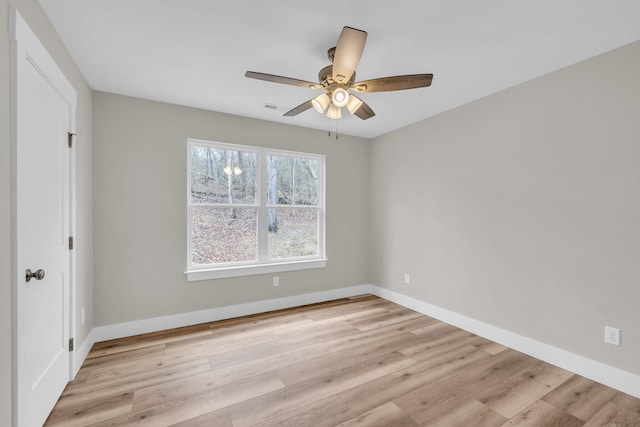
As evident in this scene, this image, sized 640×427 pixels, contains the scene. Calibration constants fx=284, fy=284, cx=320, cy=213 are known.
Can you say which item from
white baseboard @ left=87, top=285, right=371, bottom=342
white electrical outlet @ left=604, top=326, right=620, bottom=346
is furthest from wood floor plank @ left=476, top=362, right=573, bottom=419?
white baseboard @ left=87, top=285, right=371, bottom=342

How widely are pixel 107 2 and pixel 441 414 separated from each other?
3356mm

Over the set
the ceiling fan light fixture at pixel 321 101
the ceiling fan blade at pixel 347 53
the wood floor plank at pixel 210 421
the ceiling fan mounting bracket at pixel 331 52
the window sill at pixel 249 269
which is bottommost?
the wood floor plank at pixel 210 421

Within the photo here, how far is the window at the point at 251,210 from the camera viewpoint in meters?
3.47

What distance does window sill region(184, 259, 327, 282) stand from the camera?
336 cm

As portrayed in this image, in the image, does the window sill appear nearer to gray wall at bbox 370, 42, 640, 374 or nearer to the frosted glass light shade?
gray wall at bbox 370, 42, 640, 374

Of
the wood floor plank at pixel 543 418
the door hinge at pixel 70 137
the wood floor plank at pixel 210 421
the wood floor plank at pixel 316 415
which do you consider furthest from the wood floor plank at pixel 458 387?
the door hinge at pixel 70 137

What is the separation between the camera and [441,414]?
6.22 feet

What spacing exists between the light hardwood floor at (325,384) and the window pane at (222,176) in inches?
62.3

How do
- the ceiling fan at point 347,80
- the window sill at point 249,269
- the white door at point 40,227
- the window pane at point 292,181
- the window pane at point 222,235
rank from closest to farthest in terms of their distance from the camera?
the white door at point 40,227 < the ceiling fan at point 347,80 < the window sill at point 249,269 < the window pane at point 222,235 < the window pane at point 292,181

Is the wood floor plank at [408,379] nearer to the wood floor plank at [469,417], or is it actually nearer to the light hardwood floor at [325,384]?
the light hardwood floor at [325,384]

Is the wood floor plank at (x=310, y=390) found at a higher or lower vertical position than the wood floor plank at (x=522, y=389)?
higher

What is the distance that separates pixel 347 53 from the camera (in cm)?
173
